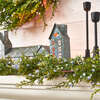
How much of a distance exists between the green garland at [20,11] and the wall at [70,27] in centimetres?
6

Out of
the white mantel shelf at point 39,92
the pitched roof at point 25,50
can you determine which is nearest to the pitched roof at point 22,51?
the pitched roof at point 25,50

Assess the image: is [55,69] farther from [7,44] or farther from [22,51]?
[7,44]

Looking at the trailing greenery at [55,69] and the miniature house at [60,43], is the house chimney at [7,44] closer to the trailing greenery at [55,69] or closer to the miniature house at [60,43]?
the trailing greenery at [55,69]

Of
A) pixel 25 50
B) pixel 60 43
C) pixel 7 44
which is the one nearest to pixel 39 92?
pixel 60 43

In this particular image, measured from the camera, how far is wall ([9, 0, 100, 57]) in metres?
1.27

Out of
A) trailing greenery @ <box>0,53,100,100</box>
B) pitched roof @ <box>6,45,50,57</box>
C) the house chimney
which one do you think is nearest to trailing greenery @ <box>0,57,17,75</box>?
trailing greenery @ <box>0,53,100,100</box>

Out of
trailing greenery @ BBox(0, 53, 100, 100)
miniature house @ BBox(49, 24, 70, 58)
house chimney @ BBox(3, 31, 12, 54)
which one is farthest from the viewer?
house chimney @ BBox(3, 31, 12, 54)

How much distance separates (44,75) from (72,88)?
0.47 ft

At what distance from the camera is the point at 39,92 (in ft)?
3.54

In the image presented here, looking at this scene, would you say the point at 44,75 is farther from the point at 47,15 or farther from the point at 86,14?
the point at 47,15

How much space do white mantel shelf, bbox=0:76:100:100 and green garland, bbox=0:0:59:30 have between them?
438 millimetres

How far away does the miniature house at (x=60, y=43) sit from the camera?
1.13 meters

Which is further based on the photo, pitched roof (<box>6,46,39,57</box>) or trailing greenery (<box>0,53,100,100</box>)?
pitched roof (<box>6,46,39,57</box>)

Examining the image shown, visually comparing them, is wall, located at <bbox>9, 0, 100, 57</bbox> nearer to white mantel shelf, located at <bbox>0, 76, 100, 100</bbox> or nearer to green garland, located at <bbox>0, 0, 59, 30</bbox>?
green garland, located at <bbox>0, 0, 59, 30</bbox>
